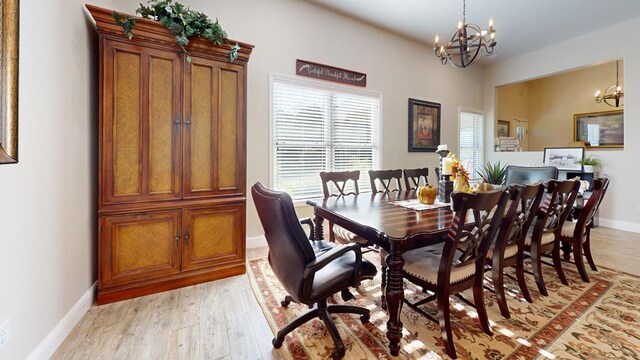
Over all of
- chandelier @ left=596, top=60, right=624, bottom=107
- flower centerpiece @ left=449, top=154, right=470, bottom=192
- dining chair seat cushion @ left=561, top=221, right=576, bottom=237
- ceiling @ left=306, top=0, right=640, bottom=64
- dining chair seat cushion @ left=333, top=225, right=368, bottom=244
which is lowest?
dining chair seat cushion @ left=333, top=225, right=368, bottom=244

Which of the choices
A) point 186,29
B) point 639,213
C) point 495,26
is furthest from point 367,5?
point 639,213

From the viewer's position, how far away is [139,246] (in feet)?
7.22

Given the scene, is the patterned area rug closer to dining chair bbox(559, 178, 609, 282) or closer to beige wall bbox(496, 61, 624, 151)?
dining chair bbox(559, 178, 609, 282)

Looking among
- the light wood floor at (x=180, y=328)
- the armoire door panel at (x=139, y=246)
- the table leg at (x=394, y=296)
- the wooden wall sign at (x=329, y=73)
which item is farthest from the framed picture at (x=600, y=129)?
the armoire door panel at (x=139, y=246)

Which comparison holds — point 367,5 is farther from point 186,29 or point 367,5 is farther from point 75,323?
point 75,323

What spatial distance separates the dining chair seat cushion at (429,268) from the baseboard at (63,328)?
85.4 inches

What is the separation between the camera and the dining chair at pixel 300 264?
1.36m

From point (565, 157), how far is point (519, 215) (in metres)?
4.33

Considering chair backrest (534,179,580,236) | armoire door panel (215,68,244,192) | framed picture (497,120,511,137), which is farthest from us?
framed picture (497,120,511,137)

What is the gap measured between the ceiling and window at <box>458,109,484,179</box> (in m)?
1.62

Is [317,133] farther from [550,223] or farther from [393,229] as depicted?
[550,223]

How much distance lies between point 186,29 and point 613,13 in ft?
19.3

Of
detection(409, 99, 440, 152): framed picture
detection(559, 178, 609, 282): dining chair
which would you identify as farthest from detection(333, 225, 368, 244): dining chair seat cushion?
detection(409, 99, 440, 152): framed picture

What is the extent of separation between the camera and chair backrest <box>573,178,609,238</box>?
2441mm
